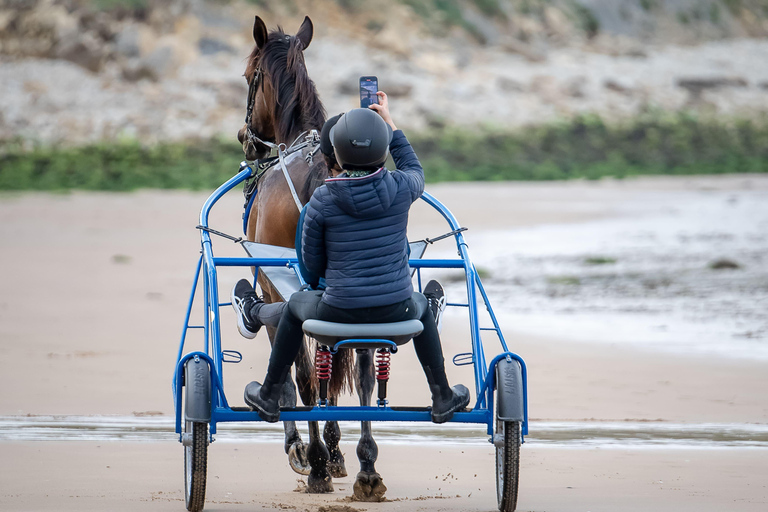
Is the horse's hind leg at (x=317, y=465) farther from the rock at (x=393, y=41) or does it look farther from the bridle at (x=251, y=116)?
the rock at (x=393, y=41)

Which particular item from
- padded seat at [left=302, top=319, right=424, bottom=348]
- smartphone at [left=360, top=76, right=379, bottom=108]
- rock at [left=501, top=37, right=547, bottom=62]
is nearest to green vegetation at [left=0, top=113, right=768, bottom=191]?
rock at [left=501, top=37, right=547, bottom=62]

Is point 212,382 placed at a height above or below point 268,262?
below

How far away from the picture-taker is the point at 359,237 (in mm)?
4785

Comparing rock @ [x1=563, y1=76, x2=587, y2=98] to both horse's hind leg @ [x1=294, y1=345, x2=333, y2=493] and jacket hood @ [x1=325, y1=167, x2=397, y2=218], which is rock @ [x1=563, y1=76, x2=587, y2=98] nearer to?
horse's hind leg @ [x1=294, y1=345, x2=333, y2=493]

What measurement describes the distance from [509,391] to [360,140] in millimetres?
1211

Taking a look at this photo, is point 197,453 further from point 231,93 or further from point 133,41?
point 133,41

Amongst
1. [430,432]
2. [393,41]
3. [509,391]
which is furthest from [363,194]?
[393,41]

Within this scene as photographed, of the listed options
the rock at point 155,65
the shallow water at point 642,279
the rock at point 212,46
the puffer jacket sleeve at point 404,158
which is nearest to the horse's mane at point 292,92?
the puffer jacket sleeve at point 404,158

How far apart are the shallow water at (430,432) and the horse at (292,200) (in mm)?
1116

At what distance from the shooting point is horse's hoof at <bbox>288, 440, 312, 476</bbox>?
6.08 metres

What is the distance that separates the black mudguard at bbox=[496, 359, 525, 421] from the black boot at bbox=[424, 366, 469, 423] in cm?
19

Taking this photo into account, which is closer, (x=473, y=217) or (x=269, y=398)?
(x=269, y=398)

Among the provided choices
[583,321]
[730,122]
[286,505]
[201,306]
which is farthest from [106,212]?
[730,122]

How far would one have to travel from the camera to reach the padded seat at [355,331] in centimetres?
476
